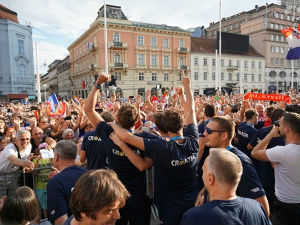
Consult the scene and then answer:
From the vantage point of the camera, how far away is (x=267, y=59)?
181ft

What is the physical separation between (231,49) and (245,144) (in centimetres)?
5267

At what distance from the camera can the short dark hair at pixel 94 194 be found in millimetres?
1438

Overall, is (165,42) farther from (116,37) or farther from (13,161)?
(13,161)

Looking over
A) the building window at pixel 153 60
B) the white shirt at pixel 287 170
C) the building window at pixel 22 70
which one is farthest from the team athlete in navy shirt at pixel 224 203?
the building window at pixel 153 60

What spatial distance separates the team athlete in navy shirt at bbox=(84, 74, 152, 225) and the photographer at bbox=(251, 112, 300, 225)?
163cm

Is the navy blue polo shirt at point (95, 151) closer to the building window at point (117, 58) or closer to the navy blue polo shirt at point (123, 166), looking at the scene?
the navy blue polo shirt at point (123, 166)

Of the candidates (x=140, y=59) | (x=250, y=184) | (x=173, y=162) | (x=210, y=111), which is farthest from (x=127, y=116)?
(x=140, y=59)

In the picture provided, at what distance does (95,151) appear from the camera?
11.5 feet

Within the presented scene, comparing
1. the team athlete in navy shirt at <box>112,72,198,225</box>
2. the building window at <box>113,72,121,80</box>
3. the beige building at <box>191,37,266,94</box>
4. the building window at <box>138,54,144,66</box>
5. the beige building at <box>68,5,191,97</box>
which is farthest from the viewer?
the beige building at <box>191,37,266,94</box>

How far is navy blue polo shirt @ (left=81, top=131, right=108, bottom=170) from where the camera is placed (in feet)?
11.4

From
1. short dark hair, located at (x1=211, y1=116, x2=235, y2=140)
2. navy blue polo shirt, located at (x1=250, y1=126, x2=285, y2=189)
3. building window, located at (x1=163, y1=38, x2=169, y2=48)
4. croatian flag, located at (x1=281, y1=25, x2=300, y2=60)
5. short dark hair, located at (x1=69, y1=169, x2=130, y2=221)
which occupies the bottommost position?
navy blue polo shirt, located at (x1=250, y1=126, x2=285, y2=189)

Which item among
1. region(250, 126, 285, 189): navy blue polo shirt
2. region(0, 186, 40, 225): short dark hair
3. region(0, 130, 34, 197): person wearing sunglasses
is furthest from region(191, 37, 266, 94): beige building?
region(0, 186, 40, 225): short dark hair

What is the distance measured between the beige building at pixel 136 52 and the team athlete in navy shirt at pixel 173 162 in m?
38.9

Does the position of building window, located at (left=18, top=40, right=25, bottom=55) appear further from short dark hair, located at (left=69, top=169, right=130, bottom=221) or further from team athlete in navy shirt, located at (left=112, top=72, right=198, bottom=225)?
short dark hair, located at (left=69, top=169, right=130, bottom=221)
